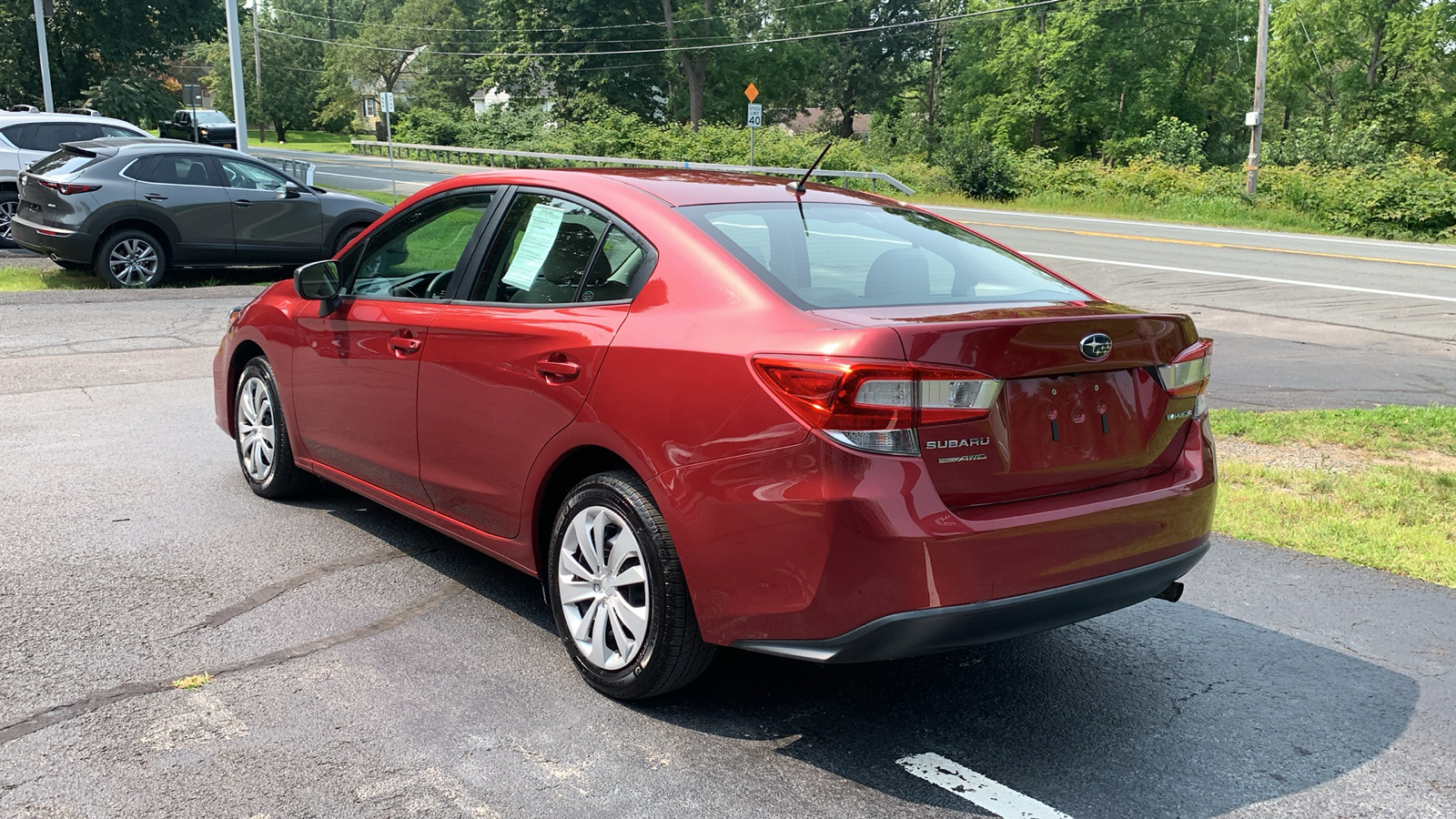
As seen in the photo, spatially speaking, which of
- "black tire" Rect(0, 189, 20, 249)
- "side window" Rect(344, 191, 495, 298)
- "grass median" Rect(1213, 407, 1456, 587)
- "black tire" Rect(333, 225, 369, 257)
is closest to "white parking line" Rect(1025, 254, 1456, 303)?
"grass median" Rect(1213, 407, 1456, 587)

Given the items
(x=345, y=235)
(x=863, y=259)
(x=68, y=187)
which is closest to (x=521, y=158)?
(x=345, y=235)

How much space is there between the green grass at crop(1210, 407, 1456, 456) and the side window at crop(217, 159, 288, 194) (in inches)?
458

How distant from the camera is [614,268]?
13.2 ft

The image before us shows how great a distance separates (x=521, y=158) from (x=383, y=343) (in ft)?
129

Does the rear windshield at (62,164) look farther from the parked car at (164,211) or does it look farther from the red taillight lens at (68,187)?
the red taillight lens at (68,187)

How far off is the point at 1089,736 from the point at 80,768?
9.54ft

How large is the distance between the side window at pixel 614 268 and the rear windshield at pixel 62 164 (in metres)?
11.9

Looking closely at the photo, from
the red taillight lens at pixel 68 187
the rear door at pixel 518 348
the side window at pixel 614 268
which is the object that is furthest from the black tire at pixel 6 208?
the side window at pixel 614 268

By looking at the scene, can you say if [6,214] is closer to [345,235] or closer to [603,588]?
[345,235]

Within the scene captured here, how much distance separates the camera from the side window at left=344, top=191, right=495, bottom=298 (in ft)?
15.6

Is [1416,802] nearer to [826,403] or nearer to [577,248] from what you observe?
[826,403]

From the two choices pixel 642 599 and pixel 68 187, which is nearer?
pixel 642 599

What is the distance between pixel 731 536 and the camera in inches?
133

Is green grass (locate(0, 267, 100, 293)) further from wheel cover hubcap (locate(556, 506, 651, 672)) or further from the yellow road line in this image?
the yellow road line
